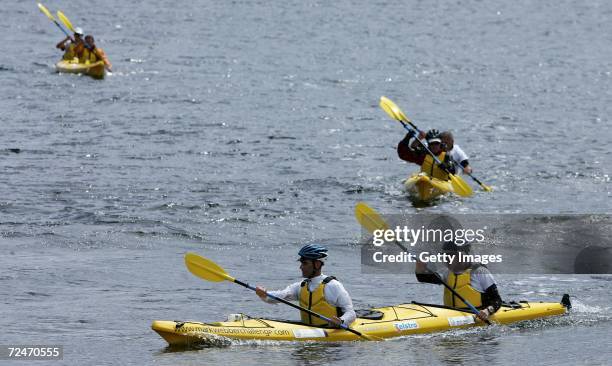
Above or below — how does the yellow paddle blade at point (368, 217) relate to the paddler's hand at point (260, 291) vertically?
above

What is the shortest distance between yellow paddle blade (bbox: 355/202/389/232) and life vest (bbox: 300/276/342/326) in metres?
2.45

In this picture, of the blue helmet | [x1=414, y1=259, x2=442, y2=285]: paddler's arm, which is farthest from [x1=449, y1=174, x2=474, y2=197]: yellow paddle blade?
the blue helmet

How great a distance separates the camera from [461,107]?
36.3 m

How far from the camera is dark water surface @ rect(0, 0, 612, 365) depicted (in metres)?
16.5

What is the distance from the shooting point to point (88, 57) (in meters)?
38.2

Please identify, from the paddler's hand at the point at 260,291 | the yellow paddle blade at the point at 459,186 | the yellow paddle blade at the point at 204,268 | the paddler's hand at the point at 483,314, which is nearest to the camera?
the paddler's hand at the point at 260,291

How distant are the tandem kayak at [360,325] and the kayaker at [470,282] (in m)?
0.22

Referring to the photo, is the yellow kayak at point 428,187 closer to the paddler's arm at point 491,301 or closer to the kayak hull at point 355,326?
the kayak hull at point 355,326

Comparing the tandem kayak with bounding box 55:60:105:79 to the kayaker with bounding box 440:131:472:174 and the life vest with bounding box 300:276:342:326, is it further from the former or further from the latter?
the life vest with bounding box 300:276:342:326

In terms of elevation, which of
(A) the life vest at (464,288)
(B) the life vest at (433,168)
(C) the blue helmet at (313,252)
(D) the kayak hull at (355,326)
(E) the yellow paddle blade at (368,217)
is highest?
(B) the life vest at (433,168)

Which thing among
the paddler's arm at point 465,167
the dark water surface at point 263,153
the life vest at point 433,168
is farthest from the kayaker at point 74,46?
the paddler's arm at point 465,167

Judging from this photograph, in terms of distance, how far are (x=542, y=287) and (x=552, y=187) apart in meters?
8.15

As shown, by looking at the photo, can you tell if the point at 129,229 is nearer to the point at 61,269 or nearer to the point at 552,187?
the point at 61,269

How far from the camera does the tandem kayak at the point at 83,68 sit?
123 feet
